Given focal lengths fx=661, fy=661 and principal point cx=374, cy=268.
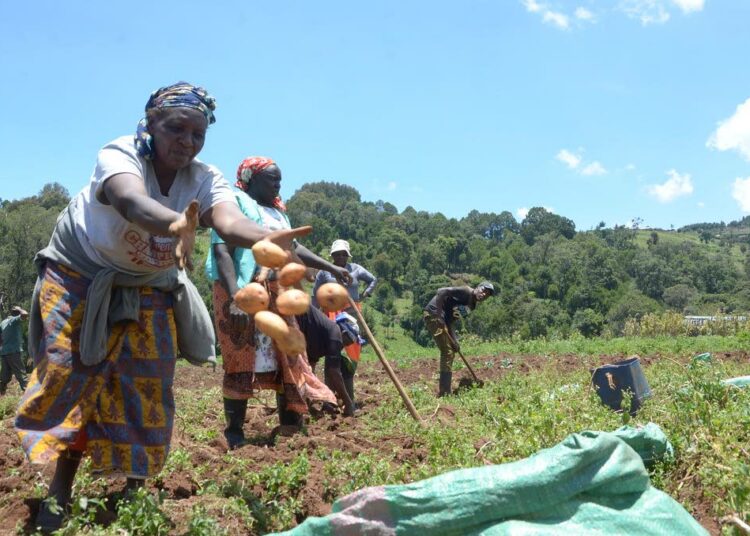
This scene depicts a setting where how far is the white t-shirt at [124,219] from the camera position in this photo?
2441mm

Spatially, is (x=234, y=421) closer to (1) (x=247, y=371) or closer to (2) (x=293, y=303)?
(1) (x=247, y=371)

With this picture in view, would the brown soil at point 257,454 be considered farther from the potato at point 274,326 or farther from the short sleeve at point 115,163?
the short sleeve at point 115,163

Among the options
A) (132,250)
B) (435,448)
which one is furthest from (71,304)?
(435,448)

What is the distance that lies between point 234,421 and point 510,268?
78.4 metres

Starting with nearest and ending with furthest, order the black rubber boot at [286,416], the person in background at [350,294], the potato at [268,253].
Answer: the potato at [268,253]
the black rubber boot at [286,416]
the person in background at [350,294]

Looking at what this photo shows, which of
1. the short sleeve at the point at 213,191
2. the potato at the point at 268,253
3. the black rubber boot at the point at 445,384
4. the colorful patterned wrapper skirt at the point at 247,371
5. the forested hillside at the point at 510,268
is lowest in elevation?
the black rubber boot at the point at 445,384

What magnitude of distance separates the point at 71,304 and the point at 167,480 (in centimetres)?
98

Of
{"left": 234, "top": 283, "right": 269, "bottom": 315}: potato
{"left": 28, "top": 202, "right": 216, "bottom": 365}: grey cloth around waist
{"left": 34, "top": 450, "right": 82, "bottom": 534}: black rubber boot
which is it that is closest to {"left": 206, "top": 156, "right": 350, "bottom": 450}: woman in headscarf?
{"left": 28, "top": 202, "right": 216, "bottom": 365}: grey cloth around waist

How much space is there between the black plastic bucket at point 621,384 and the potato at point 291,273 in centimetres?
303

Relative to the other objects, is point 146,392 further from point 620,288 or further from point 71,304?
point 620,288

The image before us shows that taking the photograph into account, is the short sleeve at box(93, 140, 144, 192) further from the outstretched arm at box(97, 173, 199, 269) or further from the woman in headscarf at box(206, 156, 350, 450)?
the woman in headscarf at box(206, 156, 350, 450)

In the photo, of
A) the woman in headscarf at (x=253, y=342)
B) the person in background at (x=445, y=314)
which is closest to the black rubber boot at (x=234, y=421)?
the woman in headscarf at (x=253, y=342)

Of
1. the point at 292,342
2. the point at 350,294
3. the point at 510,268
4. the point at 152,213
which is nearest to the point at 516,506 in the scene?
the point at 292,342

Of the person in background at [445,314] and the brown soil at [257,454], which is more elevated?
the person in background at [445,314]
